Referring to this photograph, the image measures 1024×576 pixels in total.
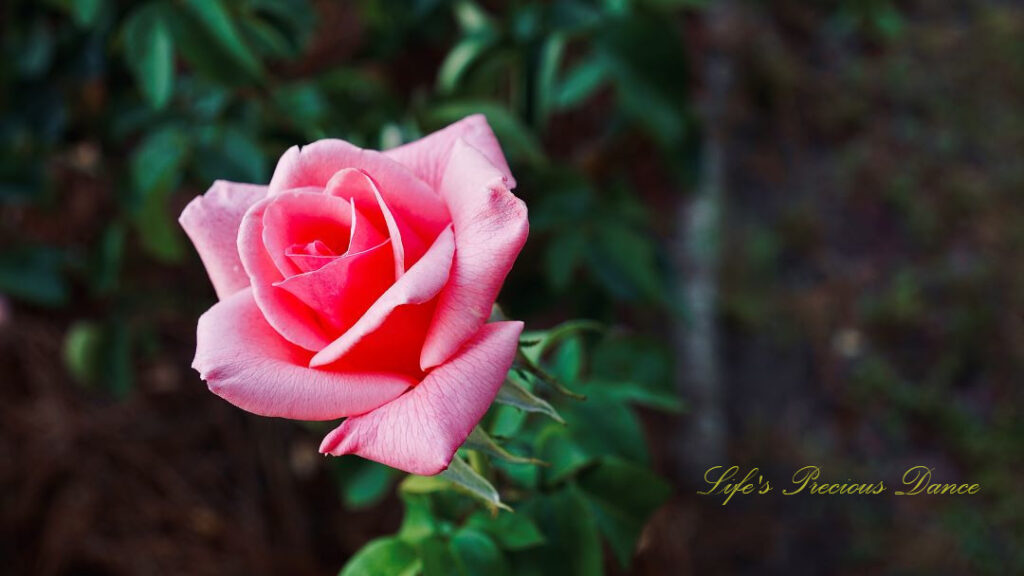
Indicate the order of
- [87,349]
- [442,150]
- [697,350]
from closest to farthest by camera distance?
[442,150], [87,349], [697,350]

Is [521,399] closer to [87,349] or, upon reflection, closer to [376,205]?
[376,205]

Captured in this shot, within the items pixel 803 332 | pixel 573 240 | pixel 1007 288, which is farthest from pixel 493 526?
pixel 1007 288

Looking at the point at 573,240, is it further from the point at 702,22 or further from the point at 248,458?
the point at 702,22

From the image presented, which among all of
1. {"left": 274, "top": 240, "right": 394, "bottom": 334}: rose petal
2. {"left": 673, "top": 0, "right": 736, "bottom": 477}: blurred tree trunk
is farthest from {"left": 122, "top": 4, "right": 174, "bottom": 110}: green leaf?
{"left": 673, "top": 0, "right": 736, "bottom": 477}: blurred tree trunk

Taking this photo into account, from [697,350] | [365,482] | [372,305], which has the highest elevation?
[372,305]

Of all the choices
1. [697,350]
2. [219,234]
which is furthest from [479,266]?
[697,350]

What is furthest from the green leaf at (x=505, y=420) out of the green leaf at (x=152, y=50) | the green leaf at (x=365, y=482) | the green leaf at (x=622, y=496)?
the green leaf at (x=152, y=50)
